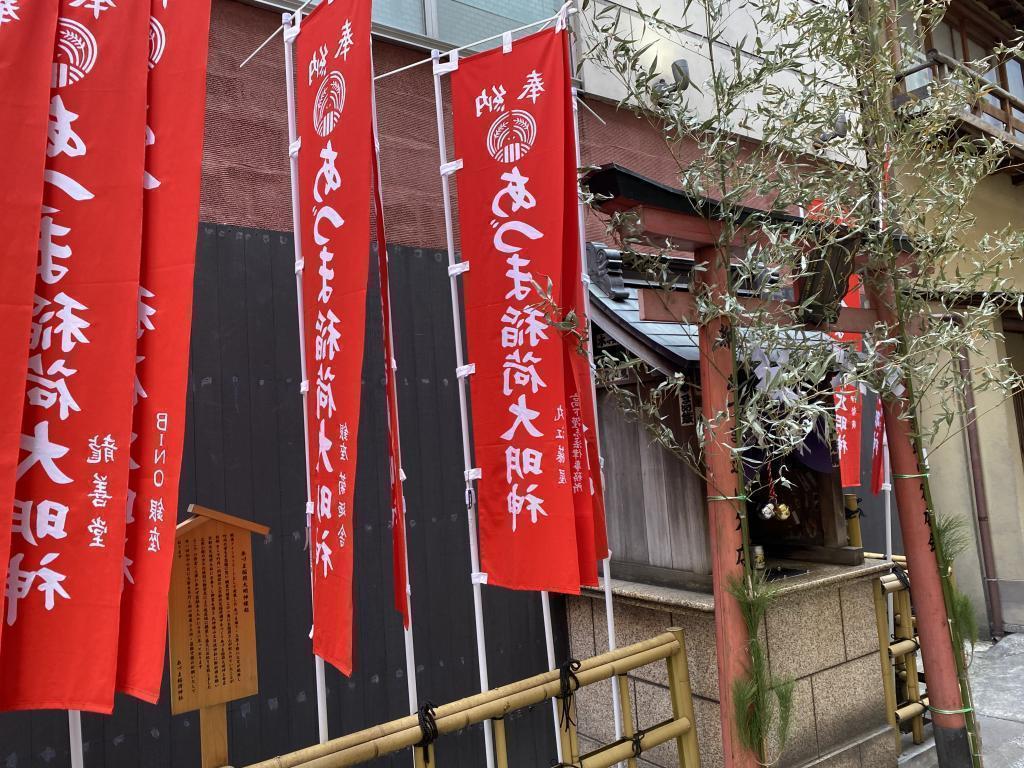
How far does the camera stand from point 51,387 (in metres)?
3.21

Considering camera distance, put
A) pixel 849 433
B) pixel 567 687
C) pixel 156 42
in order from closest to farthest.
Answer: pixel 156 42 < pixel 567 687 < pixel 849 433

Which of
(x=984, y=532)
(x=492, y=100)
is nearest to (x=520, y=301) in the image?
(x=492, y=100)

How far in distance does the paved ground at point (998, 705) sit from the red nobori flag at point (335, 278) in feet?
18.3

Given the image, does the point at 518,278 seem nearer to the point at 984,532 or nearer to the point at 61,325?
the point at 61,325

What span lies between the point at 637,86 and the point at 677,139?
1.71 feet

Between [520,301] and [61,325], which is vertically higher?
[520,301]

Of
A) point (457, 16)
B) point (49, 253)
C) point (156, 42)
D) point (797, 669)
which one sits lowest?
point (797, 669)

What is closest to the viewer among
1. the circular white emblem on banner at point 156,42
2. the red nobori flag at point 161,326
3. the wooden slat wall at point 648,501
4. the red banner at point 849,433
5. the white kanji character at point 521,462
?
the red nobori flag at point 161,326

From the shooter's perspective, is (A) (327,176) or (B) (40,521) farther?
(A) (327,176)

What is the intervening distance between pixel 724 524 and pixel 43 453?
372cm

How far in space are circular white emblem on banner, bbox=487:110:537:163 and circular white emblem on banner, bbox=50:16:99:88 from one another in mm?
2318

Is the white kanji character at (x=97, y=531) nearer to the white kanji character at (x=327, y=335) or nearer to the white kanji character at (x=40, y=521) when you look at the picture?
the white kanji character at (x=40, y=521)

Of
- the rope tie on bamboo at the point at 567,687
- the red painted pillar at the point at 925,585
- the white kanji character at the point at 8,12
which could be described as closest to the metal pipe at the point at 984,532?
the red painted pillar at the point at 925,585

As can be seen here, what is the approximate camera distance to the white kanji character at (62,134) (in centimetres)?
330
